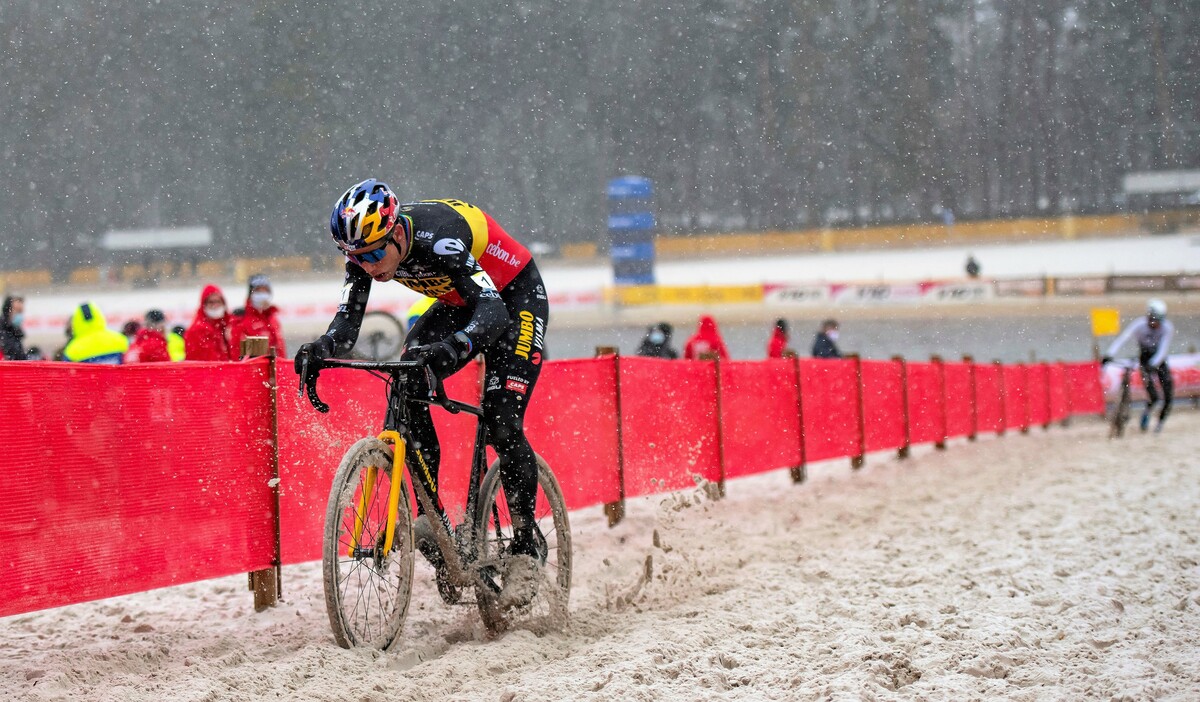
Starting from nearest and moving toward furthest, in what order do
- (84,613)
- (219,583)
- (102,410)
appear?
(102,410) → (84,613) → (219,583)

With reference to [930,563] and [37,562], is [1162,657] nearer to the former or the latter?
[930,563]

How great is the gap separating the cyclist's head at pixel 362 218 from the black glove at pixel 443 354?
16.2 inches

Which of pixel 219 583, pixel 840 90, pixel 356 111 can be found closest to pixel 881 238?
pixel 840 90

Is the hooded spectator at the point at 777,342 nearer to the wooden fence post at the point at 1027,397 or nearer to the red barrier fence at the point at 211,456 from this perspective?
the red barrier fence at the point at 211,456

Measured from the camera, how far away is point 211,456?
15.9ft

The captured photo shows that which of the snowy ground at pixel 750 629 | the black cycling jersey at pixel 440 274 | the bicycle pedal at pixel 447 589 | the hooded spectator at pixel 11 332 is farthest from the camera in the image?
the hooded spectator at pixel 11 332

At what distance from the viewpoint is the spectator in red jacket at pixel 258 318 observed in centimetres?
909

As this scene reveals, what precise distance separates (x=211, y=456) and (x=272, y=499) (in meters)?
0.43

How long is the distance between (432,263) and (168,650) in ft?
6.23

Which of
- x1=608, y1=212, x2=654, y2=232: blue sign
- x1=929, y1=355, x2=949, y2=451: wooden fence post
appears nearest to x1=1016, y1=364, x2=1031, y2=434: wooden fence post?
x1=929, y1=355, x2=949, y2=451: wooden fence post

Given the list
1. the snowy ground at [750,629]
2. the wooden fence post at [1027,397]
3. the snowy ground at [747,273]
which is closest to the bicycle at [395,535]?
the snowy ground at [750,629]

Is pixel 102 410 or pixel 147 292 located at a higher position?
pixel 147 292

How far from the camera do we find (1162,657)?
393 centimetres

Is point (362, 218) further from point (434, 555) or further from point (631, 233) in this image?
point (631, 233)
